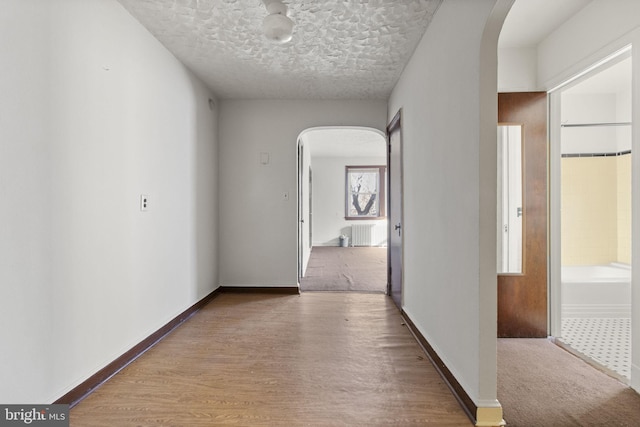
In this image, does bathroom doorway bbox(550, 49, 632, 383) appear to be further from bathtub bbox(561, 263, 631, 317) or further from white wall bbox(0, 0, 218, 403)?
white wall bbox(0, 0, 218, 403)

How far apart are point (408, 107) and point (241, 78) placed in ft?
6.19

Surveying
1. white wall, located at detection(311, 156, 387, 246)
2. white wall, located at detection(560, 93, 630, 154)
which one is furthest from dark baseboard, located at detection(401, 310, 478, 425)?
white wall, located at detection(311, 156, 387, 246)

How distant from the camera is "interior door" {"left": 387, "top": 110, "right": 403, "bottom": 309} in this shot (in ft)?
11.6

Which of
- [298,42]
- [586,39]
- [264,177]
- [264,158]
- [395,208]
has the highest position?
[298,42]

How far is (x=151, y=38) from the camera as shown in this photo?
8.67 ft

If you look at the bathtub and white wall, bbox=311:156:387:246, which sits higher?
white wall, bbox=311:156:387:246

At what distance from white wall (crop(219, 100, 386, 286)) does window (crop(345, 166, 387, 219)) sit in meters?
5.22

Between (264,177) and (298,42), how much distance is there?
194cm

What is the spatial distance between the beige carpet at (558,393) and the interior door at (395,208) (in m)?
1.38

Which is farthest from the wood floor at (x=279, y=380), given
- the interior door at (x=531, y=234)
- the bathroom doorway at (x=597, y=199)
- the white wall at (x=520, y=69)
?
the white wall at (x=520, y=69)

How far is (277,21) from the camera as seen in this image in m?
2.18

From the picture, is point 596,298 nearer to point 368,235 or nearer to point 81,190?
point 81,190

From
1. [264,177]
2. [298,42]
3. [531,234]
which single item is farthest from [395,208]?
[298,42]

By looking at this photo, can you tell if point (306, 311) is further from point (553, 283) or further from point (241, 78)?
point (241, 78)
